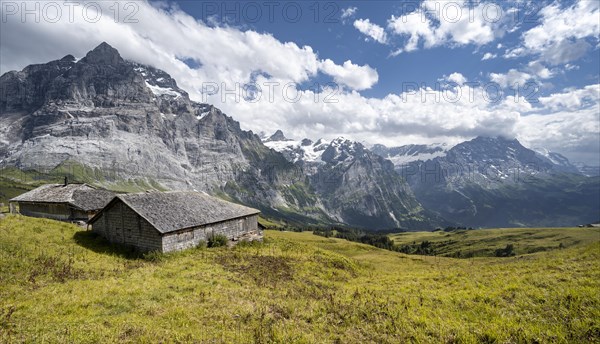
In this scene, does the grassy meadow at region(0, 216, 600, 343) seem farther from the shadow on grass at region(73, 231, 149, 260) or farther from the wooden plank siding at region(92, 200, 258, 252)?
the wooden plank siding at region(92, 200, 258, 252)

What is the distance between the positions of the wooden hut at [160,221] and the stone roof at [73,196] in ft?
36.0

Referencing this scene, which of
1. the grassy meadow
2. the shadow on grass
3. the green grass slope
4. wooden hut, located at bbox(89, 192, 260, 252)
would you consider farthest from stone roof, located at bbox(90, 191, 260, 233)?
the green grass slope

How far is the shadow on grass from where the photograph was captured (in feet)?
109

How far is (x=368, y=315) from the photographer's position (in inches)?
586

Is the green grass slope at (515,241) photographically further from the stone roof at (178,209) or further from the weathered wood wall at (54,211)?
the weathered wood wall at (54,211)

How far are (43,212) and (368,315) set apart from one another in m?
Result: 60.5

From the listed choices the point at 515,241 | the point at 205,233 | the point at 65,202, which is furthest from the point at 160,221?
the point at 515,241

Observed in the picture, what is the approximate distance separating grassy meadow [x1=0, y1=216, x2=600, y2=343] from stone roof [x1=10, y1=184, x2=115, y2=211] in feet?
67.2

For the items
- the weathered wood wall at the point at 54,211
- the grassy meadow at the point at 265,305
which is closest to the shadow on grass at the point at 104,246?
the grassy meadow at the point at 265,305

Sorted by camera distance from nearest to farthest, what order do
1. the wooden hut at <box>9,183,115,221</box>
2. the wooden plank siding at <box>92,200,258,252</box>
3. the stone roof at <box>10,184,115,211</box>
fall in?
the wooden plank siding at <box>92,200,258,252</box>, the wooden hut at <box>9,183,115,221</box>, the stone roof at <box>10,184,115,211</box>

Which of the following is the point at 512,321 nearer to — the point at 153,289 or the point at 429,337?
the point at 429,337

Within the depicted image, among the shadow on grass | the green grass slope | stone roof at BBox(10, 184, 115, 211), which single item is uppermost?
stone roof at BBox(10, 184, 115, 211)

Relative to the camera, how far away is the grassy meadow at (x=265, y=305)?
39.2ft

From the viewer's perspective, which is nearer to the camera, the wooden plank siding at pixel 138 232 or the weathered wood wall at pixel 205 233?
the wooden plank siding at pixel 138 232
